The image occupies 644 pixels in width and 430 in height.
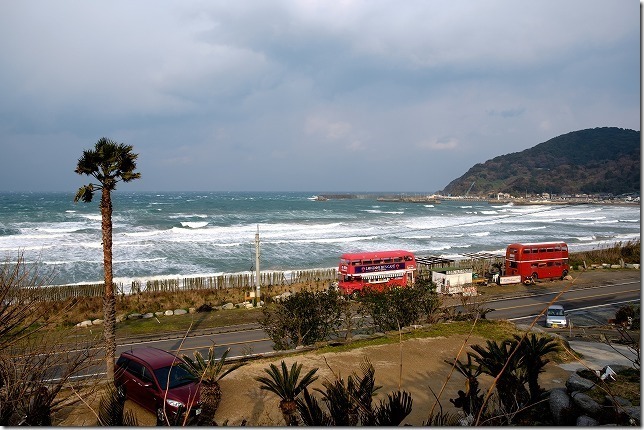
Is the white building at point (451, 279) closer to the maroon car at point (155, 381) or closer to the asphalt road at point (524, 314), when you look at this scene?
the asphalt road at point (524, 314)

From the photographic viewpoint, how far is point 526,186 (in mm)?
192375

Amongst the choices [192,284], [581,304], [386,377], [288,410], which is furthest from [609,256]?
[288,410]

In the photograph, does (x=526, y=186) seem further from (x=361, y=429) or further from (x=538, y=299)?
(x=361, y=429)

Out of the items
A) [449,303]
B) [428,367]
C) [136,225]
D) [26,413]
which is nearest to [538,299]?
[449,303]

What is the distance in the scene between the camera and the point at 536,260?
29.4 meters

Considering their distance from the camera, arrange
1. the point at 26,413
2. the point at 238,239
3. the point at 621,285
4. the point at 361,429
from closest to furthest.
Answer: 1. the point at 361,429
2. the point at 26,413
3. the point at 621,285
4. the point at 238,239

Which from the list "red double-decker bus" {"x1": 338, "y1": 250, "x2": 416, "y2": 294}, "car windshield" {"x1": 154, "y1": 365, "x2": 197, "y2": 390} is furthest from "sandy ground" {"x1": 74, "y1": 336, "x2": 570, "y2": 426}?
"red double-decker bus" {"x1": 338, "y1": 250, "x2": 416, "y2": 294}

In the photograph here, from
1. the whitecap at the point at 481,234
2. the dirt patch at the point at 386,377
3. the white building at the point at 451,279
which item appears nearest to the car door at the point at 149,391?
the dirt patch at the point at 386,377

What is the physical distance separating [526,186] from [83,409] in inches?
8122

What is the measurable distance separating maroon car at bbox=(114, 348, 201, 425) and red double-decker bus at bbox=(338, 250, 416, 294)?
15.5 m

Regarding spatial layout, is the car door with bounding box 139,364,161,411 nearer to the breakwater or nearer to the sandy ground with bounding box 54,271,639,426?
the sandy ground with bounding box 54,271,639,426

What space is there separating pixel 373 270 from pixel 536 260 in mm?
11781

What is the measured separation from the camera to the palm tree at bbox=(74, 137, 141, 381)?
1097 cm

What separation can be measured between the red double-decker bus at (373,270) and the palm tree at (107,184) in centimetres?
1542
